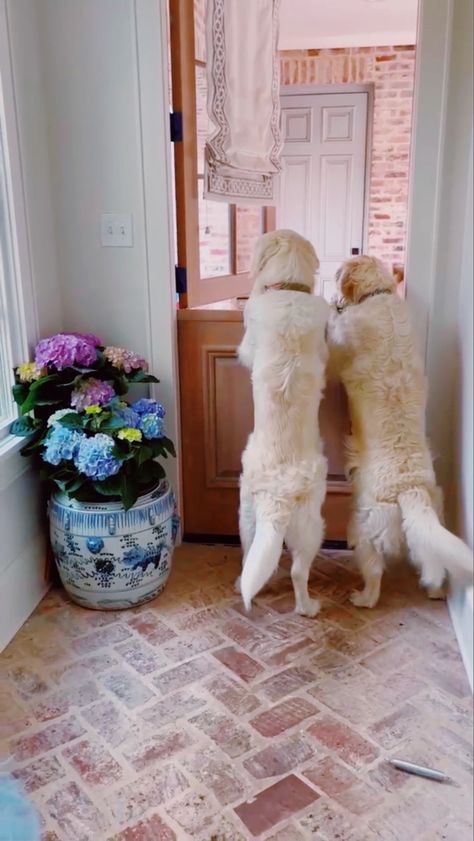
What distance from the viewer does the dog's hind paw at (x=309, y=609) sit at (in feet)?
6.70

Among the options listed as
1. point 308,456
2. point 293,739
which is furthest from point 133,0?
point 293,739

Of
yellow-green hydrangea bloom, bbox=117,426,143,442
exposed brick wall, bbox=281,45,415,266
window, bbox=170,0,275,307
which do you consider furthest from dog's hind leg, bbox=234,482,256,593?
exposed brick wall, bbox=281,45,415,266

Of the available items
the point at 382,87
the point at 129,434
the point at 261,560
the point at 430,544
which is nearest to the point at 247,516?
the point at 261,560

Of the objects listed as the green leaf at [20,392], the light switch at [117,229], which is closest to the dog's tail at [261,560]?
the green leaf at [20,392]

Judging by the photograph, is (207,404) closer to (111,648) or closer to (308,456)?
(308,456)

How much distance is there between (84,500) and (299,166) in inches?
148

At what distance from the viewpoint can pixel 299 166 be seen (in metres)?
4.93

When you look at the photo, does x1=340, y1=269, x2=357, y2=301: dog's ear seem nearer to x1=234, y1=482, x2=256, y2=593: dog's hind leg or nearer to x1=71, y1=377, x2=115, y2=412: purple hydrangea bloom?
x1=234, y1=482, x2=256, y2=593: dog's hind leg

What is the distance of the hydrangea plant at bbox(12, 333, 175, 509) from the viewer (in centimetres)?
193

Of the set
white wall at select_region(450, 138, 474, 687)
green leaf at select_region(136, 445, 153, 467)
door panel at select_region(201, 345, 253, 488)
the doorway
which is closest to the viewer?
white wall at select_region(450, 138, 474, 687)

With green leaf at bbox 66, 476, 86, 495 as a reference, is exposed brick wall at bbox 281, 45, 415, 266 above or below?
above

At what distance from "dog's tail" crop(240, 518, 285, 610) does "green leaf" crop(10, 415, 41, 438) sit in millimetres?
778

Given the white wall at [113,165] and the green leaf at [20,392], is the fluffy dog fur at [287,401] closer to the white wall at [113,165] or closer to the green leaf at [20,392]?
the white wall at [113,165]

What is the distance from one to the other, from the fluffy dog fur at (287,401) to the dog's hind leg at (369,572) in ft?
0.52
